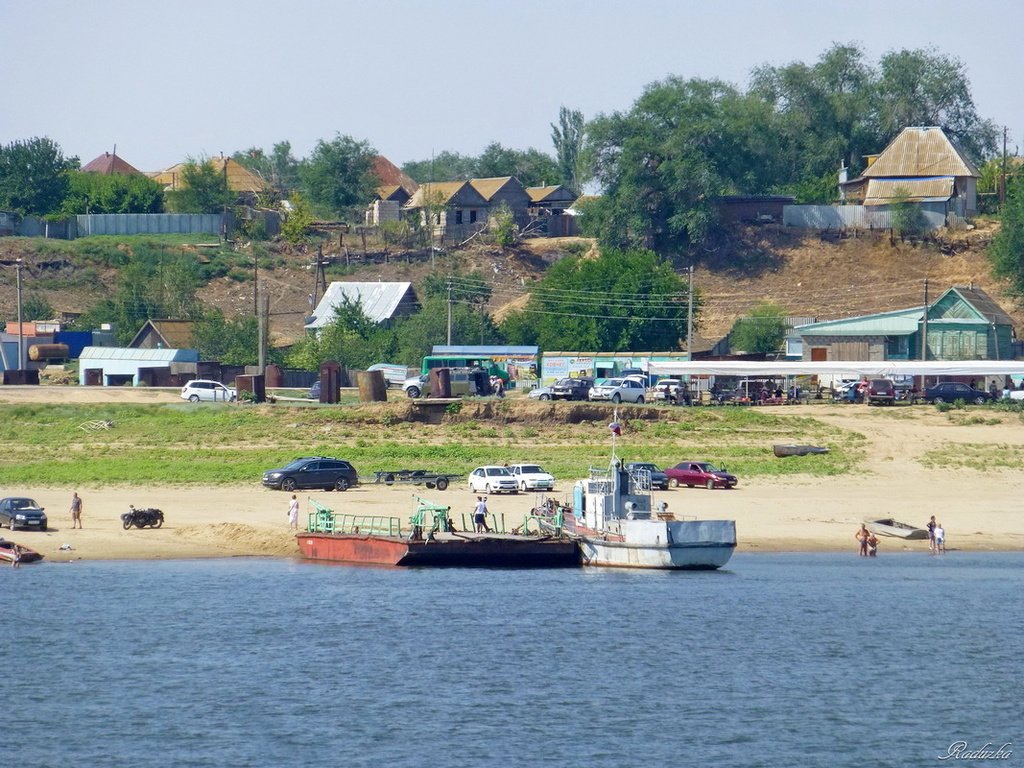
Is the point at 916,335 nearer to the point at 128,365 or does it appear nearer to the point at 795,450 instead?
the point at 795,450

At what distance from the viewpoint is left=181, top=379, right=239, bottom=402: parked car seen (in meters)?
81.4

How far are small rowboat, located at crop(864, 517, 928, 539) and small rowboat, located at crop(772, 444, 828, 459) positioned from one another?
10.7m

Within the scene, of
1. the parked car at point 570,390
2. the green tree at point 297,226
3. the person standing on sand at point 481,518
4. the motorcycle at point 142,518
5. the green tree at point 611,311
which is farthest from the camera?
the green tree at point 297,226

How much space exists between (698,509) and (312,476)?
1497 cm

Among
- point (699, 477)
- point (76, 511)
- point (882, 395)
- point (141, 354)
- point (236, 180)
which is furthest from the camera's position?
point (236, 180)

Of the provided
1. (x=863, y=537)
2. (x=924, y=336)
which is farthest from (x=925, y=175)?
(x=863, y=537)

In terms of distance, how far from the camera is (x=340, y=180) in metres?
146

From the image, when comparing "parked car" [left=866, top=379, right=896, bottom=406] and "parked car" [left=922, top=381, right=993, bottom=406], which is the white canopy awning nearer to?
"parked car" [left=922, top=381, right=993, bottom=406]

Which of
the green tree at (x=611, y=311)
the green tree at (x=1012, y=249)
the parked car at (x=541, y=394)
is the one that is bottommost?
the parked car at (x=541, y=394)

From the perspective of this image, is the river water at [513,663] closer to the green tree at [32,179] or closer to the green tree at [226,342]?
the green tree at [226,342]

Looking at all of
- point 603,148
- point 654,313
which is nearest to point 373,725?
point 654,313

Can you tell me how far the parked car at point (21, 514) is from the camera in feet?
172

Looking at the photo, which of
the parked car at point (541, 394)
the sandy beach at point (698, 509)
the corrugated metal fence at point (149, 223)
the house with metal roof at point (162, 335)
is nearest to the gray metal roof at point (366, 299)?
the house with metal roof at point (162, 335)

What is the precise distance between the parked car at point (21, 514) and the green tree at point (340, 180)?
311ft
